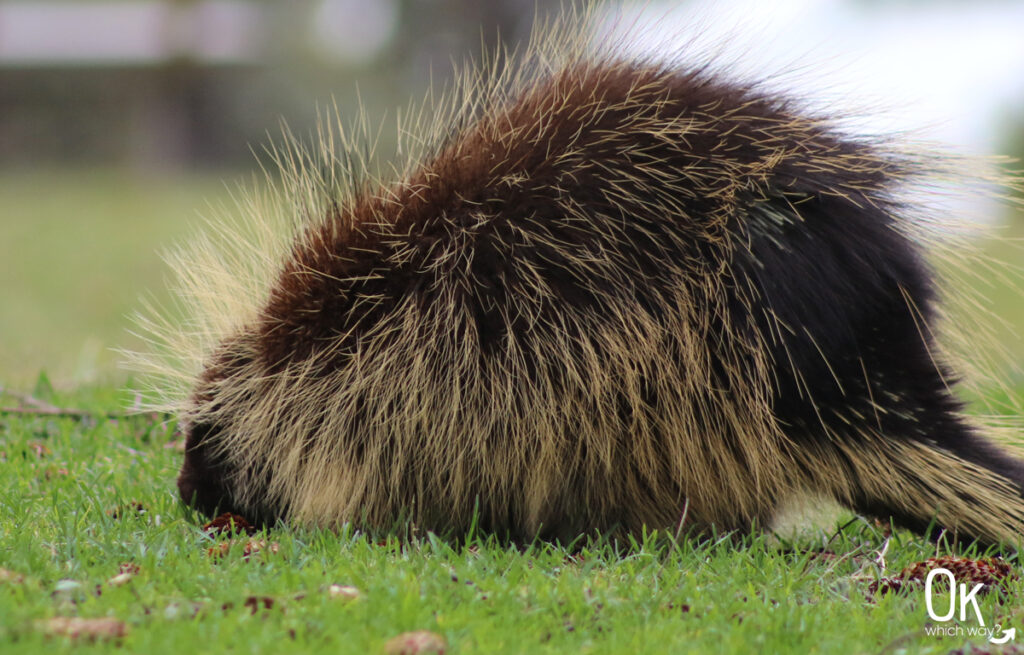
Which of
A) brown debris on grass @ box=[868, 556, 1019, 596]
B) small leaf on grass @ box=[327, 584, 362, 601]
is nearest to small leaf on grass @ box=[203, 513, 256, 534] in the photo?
small leaf on grass @ box=[327, 584, 362, 601]

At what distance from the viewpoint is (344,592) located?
2936 mm

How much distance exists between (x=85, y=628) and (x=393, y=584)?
0.83 metres

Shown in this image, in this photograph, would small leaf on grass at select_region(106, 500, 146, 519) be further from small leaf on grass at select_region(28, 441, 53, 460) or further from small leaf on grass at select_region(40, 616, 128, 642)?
small leaf on grass at select_region(40, 616, 128, 642)

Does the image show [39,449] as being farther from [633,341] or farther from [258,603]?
[633,341]

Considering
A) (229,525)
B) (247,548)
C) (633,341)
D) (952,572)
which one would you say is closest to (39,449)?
(229,525)

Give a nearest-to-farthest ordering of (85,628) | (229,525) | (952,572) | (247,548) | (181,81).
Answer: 1. (85,628)
2. (952,572)
3. (247,548)
4. (229,525)
5. (181,81)

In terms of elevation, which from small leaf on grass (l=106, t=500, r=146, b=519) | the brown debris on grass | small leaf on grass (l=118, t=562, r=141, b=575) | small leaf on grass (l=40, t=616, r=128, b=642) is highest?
small leaf on grass (l=40, t=616, r=128, b=642)

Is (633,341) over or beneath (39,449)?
over

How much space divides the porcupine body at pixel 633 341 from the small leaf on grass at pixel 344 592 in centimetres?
76

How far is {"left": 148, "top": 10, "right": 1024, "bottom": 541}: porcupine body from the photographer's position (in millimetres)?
3619

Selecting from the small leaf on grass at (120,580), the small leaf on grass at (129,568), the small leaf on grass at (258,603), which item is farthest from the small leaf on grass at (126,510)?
the small leaf on grass at (258,603)

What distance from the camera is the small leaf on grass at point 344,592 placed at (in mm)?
2893

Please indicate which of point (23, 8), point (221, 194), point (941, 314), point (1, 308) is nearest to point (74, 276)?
point (1, 308)

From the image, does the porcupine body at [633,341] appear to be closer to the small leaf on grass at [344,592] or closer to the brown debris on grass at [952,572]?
the brown debris on grass at [952,572]
